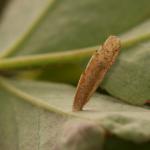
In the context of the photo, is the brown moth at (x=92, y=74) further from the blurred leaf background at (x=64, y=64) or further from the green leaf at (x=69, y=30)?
the green leaf at (x=69, y=30)

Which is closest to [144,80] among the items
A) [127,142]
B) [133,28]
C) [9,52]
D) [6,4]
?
[127,142]

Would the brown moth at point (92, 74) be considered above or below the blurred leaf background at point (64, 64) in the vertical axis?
above

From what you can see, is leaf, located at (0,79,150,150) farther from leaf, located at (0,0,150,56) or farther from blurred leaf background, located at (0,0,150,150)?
leaf, located at (0,0,150,56)

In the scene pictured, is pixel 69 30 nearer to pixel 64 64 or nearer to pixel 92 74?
pixel 64 64

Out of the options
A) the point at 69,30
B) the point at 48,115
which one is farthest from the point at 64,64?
the point at 48,115

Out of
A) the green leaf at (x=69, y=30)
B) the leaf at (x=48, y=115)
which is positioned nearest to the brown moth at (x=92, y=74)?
the leaf at (x=48, y=115)

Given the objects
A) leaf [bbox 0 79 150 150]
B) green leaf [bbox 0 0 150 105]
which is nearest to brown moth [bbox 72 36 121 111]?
leaf [bbox 0 79 150 150]

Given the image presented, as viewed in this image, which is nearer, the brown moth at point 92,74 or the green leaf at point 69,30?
the brown moth at point 92,74

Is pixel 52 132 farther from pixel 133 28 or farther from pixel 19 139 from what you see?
pixel 133 28
